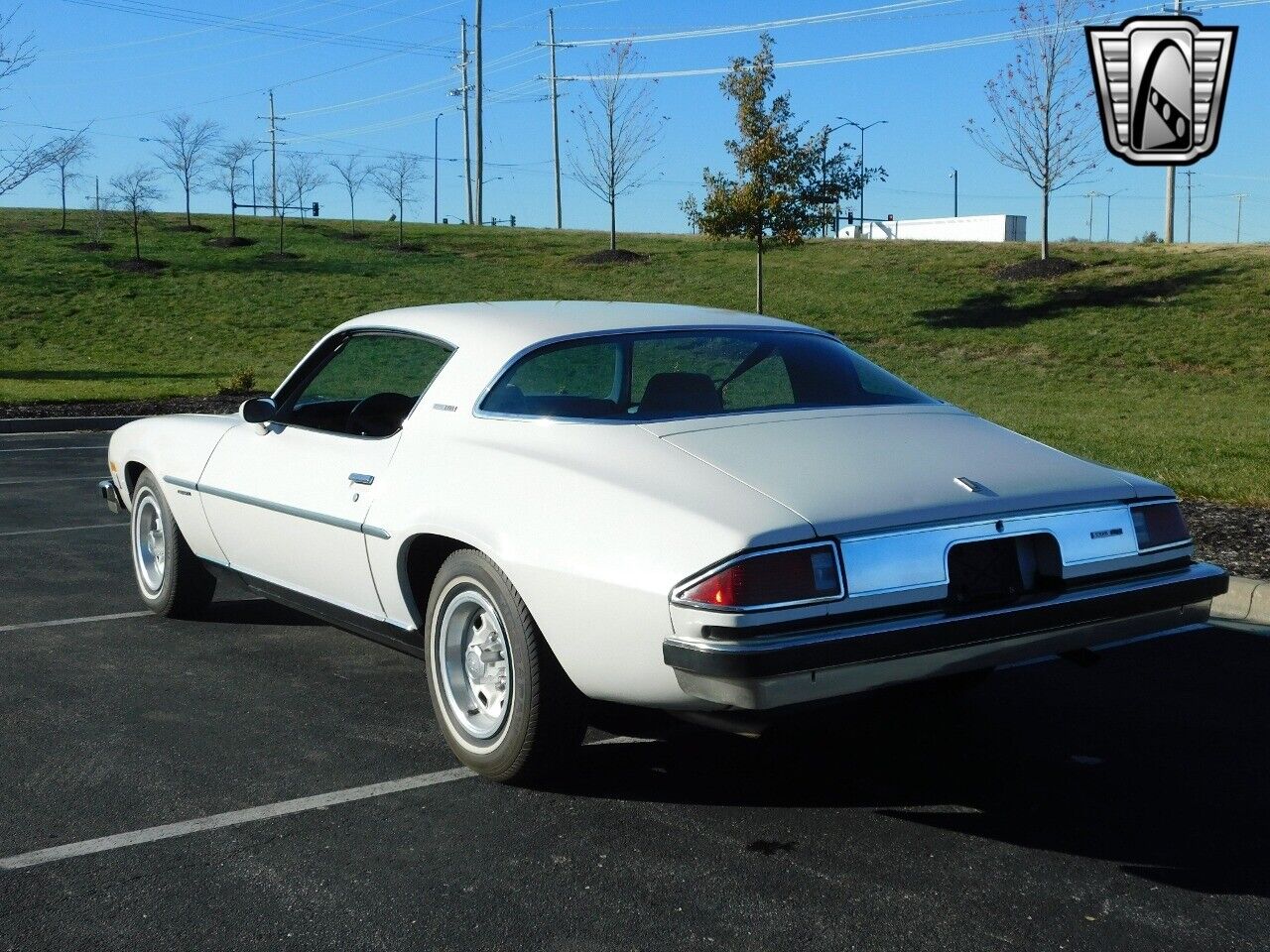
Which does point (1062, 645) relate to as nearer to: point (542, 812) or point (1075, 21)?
point (542, 812)

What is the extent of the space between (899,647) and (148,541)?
433cm

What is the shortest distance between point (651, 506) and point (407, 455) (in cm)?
122

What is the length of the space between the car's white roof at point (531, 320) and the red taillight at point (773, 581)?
4.86 feet

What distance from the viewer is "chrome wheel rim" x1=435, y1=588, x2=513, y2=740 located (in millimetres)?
4234

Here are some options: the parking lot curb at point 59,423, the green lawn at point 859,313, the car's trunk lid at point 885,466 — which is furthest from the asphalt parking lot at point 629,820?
the parking lot curb at point 59,423

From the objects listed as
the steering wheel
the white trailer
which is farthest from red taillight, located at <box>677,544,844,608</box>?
the white trailer

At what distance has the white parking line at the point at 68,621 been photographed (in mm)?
6281

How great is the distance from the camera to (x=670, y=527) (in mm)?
3623

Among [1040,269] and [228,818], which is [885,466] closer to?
[228,818]

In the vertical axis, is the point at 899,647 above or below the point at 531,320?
below

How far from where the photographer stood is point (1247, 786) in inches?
167

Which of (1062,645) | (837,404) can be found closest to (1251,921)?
(1062,645)

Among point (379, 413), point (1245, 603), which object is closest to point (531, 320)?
point (379, 413)

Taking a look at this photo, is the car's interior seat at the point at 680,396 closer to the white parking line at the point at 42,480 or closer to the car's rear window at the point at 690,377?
the car's rear window at the point at 690,377
